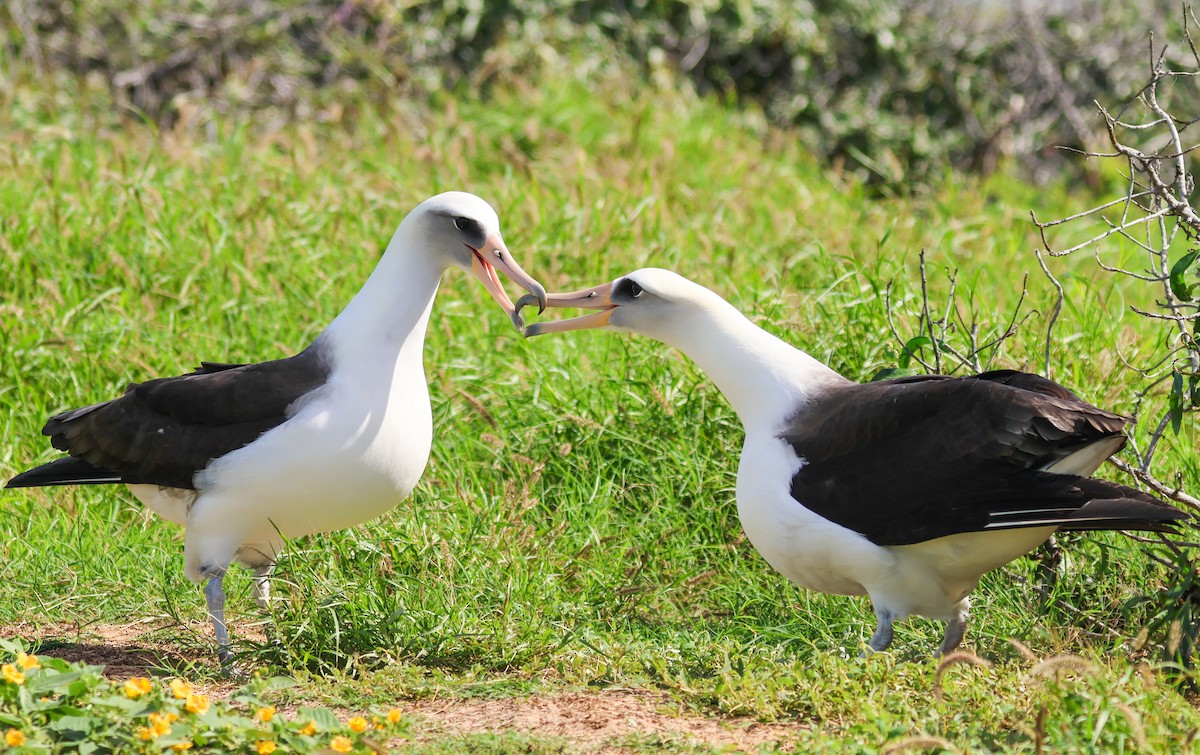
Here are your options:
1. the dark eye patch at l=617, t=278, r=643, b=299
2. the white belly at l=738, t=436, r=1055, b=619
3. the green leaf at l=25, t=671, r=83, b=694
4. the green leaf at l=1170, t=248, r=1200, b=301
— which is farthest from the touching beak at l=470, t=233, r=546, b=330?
the green leaf at l=1170, t=248, r=1200, b=301

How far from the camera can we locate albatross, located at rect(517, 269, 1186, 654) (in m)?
3.74

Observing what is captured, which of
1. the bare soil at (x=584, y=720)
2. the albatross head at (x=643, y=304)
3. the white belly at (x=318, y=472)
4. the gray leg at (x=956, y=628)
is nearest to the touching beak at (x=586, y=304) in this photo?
the albatross head at (x=643, y=304)

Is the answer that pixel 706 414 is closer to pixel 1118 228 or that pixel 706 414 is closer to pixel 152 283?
pixel 1118 228

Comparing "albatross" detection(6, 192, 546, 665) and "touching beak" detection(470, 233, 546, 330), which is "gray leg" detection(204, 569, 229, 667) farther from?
"touching beak" detection(470, 233, 546, 330)

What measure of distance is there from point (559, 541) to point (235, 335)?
229 cm

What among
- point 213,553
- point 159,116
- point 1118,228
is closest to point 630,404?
point 213,553

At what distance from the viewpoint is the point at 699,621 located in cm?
465

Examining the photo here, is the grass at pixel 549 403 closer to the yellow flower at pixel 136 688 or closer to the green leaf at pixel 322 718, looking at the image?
the green leaf at pixel 322 718

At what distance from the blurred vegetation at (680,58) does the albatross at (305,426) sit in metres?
4.86

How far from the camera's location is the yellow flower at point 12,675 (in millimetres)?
3123

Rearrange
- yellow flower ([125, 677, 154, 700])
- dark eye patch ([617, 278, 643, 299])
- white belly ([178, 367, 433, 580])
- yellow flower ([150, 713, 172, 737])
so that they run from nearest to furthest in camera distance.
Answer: yellow flower ([150, 713, 172, 737]) < yellow flower ([125, 677, 154, 700]) < white belly ([178, 367, 433, 580]) < dark eye patch ([617, 278, 643, 299])

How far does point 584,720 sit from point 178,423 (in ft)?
5.58

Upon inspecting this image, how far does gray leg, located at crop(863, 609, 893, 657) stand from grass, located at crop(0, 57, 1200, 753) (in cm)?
5

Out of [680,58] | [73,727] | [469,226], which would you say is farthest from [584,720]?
[680,58]
